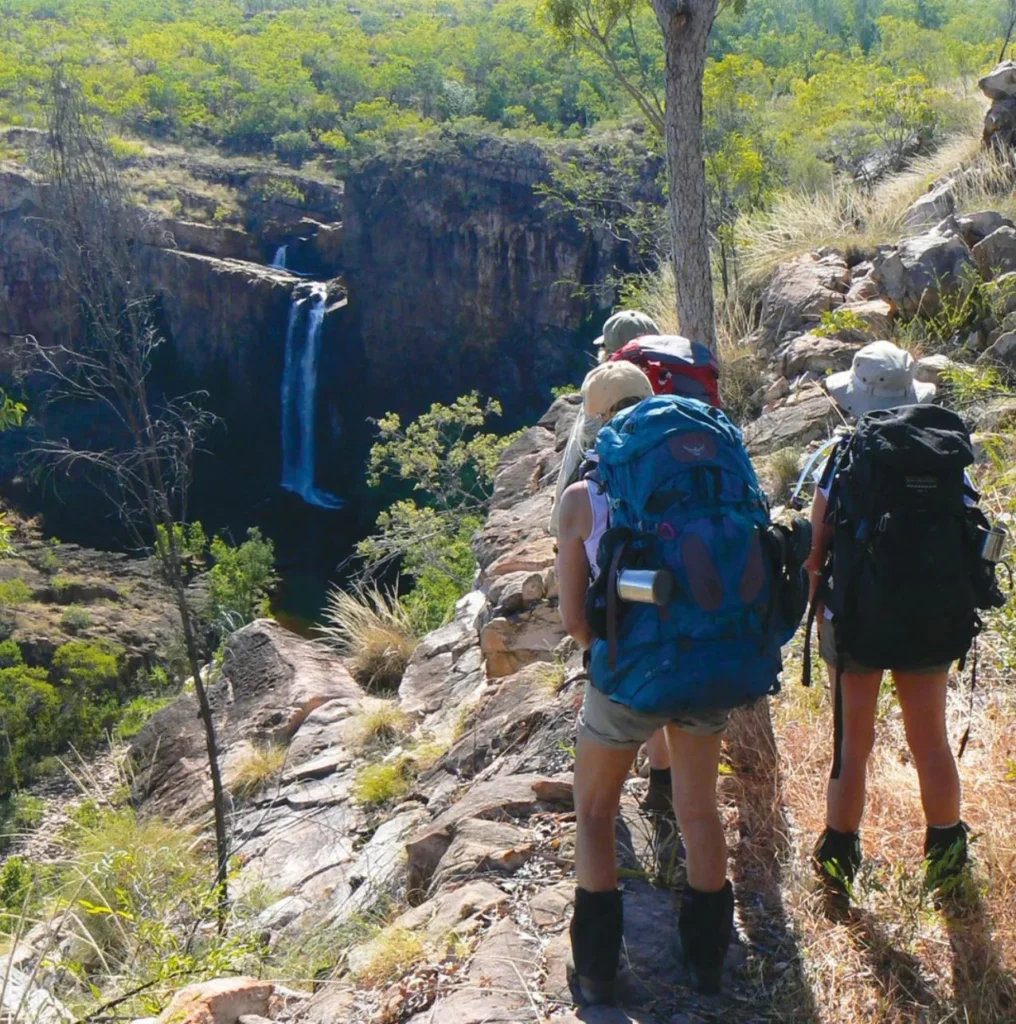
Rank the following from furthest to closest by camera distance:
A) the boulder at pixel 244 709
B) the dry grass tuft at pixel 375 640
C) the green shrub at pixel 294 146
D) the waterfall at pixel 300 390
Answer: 1. the green shrub at pixel 294 146
2. the waterfall at pixel 300 390
3. the dry grass tuft at pixel 375 640
4. the boulder at pixel 244 709

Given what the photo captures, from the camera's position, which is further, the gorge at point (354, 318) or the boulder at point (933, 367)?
the gorge at point (354, 318)

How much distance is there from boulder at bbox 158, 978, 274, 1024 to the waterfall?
99.8 feet

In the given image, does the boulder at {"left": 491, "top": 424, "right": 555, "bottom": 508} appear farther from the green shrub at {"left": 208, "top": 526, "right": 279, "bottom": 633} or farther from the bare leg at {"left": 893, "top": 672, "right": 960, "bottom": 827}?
the green shrub at {"left": 208, "top": 526, "right": 279, "bottom": 633}

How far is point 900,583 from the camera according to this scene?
235 cm

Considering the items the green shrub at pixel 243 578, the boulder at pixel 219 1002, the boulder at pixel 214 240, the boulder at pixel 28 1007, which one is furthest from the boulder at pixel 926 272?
the boulder at pixel 214 240

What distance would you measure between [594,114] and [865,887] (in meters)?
41.0

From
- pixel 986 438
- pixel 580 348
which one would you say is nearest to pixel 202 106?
pixel 580 348

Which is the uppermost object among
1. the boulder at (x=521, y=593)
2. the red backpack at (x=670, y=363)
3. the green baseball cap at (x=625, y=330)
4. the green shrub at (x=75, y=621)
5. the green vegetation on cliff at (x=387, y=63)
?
the green vegetation on cliff at (x=387, y=63)

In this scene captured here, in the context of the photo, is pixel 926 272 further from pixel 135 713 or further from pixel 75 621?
pixel 75 621

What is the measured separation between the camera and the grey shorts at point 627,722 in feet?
7.30

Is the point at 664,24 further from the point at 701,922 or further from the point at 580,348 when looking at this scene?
the point at 580,348

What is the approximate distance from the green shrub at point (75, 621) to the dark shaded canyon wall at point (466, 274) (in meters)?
15.6

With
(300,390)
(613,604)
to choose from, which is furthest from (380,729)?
(300,390)

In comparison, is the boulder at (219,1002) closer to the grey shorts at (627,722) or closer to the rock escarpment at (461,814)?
the rock escarpment at (461,814)
